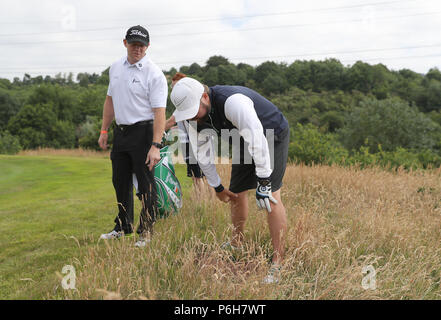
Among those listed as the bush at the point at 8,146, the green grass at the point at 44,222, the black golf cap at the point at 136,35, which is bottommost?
the bush at the point at 8,146

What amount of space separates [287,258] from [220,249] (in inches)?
23.9

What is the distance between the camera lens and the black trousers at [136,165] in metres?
3.44

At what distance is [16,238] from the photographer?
3.83 meters

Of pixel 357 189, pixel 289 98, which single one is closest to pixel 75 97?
pixel 289 98

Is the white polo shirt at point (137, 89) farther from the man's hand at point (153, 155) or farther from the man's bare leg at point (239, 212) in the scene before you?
the man's bare leg at point (239, 212)

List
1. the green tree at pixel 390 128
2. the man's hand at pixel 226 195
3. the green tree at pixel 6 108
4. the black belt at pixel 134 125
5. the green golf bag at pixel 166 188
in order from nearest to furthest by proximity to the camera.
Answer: the man's hand at pixel 226 195
the black belt at pixel 134 125
the green golf bag at pixel 166 188
the green tree at pixel 390 128
the green tree at pixel 6 108

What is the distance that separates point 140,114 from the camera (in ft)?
11.2

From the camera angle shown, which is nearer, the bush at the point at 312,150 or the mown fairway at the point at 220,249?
the mown fairway at the point at 220,249

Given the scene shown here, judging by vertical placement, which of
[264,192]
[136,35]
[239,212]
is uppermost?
[136,35]

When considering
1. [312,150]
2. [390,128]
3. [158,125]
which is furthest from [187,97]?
[390,128]

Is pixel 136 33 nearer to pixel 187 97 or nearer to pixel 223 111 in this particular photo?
pixel 187 97

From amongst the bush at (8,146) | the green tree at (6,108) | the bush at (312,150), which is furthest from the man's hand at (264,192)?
Result: the green tree at (6,108)
